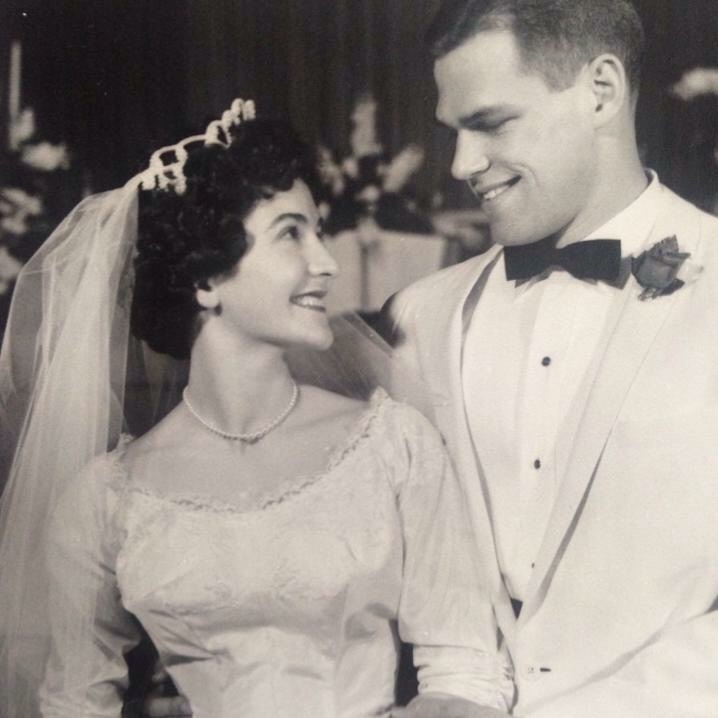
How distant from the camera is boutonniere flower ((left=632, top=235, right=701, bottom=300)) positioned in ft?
4.73

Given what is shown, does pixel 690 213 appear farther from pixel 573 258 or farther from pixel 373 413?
pixel 373 413

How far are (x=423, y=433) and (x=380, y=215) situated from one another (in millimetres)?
379

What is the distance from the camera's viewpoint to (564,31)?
4.70ft

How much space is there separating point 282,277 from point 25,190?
1.75 feet

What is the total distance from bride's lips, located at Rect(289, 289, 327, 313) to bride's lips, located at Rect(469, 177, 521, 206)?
0.30 metres

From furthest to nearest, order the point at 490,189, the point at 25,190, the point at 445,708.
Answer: the point at 25,190
the point at 490,189
the point at 445,708

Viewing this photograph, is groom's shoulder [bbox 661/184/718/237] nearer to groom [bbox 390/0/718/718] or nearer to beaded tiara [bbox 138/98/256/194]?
groom [bbox 390/0/718/718]

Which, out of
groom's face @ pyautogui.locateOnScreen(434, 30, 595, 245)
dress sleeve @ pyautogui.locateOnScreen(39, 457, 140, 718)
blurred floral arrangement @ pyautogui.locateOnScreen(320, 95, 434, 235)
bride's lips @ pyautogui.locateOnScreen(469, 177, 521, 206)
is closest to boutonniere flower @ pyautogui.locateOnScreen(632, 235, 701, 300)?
groom's face @ pyautogui.locateOnScreen(434, 30, 595, 245)

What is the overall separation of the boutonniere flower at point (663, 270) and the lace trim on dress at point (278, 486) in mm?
438

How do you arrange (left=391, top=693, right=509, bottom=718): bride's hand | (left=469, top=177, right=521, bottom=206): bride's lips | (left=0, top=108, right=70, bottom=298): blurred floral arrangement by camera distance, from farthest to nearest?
(left=0, top=108, right=70, bottom=298): blurred floral arrangement < (left=469, top=177, right=521, bottom=206): bride's lips < (left=391, top=693, right=509, bottom=718): bride's hand

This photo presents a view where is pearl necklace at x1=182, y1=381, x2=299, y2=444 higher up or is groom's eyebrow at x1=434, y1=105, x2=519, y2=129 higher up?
groom's eyebrow at x1=434, y1=105, x2=519, y2=129

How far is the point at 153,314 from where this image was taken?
1.51 meters

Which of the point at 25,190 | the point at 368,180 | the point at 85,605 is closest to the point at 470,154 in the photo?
the point at 368,180

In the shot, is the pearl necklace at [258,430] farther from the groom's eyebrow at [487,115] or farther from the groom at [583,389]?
the groom's eyebrow at [487,115]
